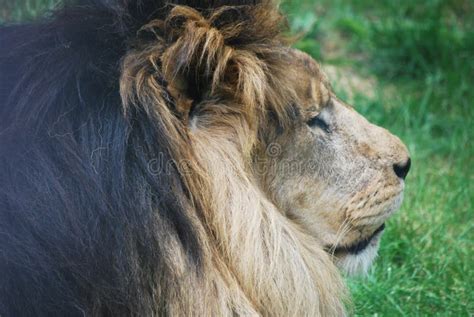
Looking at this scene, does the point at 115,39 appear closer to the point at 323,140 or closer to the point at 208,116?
the point at 208,116

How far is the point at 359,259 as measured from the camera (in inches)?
142

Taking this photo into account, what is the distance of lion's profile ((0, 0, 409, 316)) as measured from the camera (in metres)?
2.79

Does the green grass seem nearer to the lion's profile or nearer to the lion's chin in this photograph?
the lion's chin

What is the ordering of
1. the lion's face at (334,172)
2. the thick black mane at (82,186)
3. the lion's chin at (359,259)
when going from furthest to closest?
the lion's chin at (359,259), the lion's face at (334,172), the thick black mane at (82,186)

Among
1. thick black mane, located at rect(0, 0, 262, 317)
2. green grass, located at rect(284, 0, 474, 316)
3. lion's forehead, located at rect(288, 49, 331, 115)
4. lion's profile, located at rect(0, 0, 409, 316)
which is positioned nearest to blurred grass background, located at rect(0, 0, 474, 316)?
green grass, located at rect(284, 0, 474, 316)

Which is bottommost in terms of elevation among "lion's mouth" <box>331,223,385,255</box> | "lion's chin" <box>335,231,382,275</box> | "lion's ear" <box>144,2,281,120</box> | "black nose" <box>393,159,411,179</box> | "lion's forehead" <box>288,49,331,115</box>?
"lion's chin" <box>335,231,382,275</box>

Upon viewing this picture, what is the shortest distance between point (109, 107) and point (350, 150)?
1064mm

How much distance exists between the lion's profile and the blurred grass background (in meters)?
0.63

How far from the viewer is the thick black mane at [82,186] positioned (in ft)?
9.00

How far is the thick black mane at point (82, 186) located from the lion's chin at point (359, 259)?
89 centimetres

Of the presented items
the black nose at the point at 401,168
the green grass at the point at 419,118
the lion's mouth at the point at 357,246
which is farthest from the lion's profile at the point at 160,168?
the green grass at the point at 419,118

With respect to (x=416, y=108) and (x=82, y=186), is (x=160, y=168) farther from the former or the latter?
(x=416, y=108)

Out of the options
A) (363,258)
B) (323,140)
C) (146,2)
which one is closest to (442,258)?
(363,258)

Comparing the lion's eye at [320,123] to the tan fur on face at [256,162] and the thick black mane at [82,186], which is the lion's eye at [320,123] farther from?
the thick black mane at [82,186]
